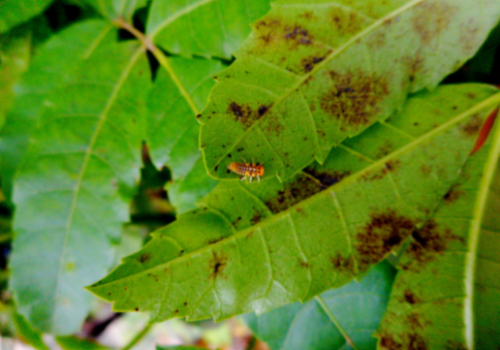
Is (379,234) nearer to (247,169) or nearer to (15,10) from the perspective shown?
(247,169)

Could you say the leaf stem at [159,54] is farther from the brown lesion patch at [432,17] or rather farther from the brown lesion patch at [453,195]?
the brown lesion patch at [453,195]

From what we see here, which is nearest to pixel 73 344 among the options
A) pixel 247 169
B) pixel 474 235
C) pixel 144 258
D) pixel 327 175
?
pixel 144 258

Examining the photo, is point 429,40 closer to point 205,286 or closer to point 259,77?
point 259,77

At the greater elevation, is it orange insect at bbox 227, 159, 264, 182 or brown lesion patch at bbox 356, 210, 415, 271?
orange insect at bbox 227, 159, 264, 182

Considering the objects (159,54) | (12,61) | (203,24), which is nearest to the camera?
(203,24)

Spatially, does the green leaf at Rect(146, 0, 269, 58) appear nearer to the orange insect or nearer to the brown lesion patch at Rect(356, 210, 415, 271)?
the orange insect

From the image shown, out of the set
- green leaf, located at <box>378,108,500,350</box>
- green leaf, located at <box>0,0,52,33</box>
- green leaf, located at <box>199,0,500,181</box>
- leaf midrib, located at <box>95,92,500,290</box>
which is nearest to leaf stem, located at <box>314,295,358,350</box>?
green leaf, located at <box>378,108,500,350</box>

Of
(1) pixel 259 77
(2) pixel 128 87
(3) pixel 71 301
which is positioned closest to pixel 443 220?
(1) pixel 259 77
